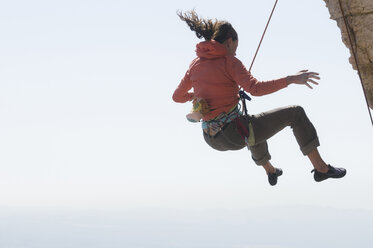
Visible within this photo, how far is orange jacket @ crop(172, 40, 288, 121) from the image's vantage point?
848 cm

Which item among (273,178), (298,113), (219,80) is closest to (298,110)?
(298,113)

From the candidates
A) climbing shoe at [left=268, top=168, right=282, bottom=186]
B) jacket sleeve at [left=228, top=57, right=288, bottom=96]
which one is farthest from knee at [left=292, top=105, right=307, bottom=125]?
climbing shoe at [left=268, top=168, right=282, bottom=186]

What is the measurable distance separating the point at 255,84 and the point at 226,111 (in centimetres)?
88

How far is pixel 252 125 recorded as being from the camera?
30.1ft

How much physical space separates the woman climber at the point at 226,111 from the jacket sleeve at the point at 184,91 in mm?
227

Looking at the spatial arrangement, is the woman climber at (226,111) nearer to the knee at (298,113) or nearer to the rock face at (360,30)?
the knee at (298,113)

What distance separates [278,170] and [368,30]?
8.94 ft

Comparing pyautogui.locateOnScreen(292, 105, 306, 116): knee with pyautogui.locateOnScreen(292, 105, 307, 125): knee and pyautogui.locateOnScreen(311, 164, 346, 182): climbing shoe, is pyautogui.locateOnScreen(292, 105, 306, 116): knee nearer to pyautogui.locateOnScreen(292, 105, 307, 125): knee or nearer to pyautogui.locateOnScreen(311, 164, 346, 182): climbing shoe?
pyautogui.locateOnScreen(292, 105, 307, 125): knee

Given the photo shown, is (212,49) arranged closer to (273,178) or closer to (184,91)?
(184,91)

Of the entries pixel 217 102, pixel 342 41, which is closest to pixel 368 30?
pixel 342 41

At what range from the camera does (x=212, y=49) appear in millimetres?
8891

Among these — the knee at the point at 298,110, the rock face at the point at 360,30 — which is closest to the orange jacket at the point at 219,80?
the knee at the point at 298,110

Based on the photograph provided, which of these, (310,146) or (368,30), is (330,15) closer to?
(368,30)

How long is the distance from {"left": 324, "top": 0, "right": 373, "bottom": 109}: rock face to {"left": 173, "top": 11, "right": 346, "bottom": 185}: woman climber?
1719 mm
